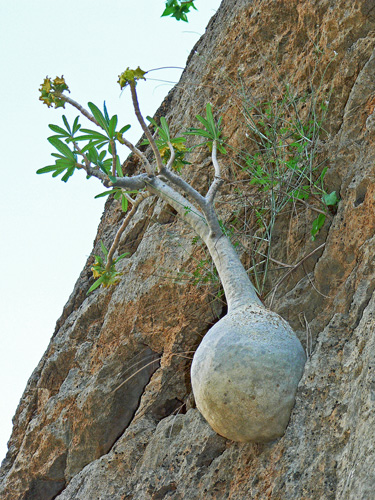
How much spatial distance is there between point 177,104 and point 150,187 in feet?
5.62

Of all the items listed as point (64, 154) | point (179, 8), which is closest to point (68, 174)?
point (64, 154)

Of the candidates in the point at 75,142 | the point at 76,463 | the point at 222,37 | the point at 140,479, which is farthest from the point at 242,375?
the point at 222,37

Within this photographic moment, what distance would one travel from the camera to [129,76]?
2318mm

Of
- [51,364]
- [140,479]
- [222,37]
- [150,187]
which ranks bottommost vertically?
[140,479]

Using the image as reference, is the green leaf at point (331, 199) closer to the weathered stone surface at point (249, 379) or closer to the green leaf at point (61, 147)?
the weathered stone surface at point (249, 379)

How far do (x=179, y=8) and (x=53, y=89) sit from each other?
2.19 ft

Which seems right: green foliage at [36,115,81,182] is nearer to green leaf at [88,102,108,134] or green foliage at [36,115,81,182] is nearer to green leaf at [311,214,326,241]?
green leaf at [88,102,108,134]

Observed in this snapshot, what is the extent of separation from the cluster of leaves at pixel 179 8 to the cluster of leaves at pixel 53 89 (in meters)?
0.55

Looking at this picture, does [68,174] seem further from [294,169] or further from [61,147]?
[294,169]

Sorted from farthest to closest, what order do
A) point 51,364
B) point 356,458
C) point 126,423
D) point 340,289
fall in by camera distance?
point 51,364 < point 126,423 < point 340,289 < point 356,458

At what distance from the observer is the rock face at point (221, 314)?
1886 millimetres

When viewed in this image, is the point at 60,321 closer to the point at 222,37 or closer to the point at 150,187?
the point at 150,187

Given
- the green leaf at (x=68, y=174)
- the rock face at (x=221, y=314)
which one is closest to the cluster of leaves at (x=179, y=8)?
the rock face at (x=221, y=314)

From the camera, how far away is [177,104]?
13.8 feet
